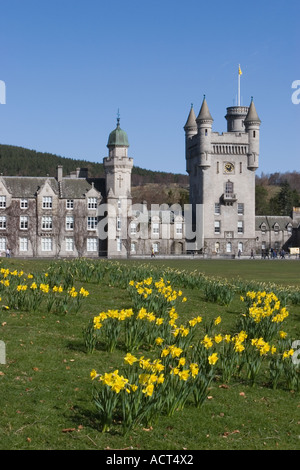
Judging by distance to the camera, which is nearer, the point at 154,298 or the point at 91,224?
the point at 154,298

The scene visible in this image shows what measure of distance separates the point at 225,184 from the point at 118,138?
1970cm

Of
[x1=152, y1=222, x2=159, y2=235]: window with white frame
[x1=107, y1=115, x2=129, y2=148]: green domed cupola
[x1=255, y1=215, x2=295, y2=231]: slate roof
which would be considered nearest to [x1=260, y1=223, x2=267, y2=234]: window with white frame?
[x1=255, y1=215, x2=295, y2=231]: slate roof

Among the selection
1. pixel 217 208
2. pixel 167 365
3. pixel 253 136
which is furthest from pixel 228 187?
pixel 167 365

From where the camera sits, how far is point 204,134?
273 feet

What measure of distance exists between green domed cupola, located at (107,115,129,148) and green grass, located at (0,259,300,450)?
62.7 metres

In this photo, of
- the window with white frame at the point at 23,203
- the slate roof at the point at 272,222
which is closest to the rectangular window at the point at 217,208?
the slate roof at the point at 272,222

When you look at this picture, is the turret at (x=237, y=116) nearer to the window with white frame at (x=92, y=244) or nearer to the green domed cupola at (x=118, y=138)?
the green domed cupola at (x=118, y=138)

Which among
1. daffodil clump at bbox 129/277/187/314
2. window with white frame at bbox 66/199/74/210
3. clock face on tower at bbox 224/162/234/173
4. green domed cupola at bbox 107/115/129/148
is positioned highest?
green domed cupola at bbox 107/115/129/148

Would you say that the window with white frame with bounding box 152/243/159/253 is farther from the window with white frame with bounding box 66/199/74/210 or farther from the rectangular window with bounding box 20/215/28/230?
the rectangular window with bounding box 20/215/28/230

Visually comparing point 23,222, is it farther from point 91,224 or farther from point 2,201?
point 91,224

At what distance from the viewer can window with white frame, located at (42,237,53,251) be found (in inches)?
2859

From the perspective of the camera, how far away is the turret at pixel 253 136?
85750 mm
